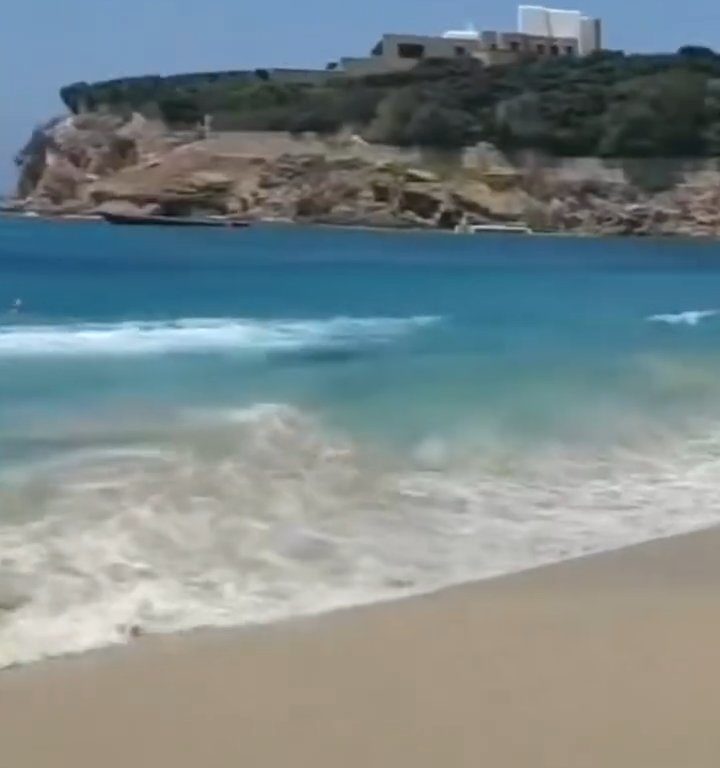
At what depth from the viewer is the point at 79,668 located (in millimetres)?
4359

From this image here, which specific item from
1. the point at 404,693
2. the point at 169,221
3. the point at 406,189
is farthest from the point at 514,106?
the point at 404,693

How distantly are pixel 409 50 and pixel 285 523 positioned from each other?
353 feet

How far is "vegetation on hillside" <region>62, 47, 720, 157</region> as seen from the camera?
288ft

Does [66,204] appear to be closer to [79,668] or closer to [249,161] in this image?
[249,161]

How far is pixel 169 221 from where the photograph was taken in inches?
3403

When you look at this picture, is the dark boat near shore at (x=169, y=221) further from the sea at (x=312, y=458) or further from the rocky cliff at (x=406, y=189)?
the sea at (x=312, y=458)

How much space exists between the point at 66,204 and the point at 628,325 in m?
76.0

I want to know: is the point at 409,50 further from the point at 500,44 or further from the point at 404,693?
the point at 404,693

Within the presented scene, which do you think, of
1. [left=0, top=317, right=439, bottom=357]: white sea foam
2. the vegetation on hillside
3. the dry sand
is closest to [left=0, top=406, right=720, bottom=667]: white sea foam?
the dry sand

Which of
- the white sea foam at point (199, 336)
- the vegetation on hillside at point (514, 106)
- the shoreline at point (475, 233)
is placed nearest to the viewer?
the white sea foam at point (199, 336)

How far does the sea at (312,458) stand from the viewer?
18.2 ft

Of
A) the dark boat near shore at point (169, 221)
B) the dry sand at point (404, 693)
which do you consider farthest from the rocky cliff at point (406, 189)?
the dry sand at point (404, 693)

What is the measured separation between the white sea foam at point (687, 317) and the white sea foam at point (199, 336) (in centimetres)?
448

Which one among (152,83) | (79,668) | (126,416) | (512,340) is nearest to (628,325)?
(512,340)
